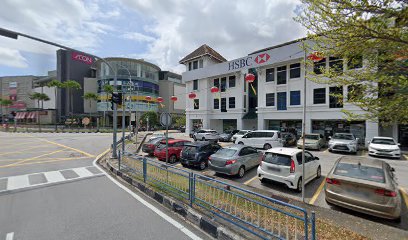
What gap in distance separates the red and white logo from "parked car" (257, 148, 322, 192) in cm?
1864

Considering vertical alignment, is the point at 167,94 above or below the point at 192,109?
above

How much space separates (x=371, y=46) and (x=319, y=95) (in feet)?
64.4

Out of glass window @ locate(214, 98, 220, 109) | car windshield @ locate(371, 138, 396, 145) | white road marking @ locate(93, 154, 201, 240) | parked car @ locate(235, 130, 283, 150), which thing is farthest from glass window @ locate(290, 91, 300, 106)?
white road marking @ locate(93, 154, 201, 240)

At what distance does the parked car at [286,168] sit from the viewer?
22.0 ft

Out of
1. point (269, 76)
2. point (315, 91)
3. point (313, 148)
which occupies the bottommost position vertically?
point (313, 148)

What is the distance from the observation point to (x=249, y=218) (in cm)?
395

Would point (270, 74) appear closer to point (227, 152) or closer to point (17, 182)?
point (227, 152)

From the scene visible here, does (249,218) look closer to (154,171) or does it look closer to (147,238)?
(147,238)

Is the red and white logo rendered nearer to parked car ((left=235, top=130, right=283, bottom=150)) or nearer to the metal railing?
parked car ((left=235, top=130, right=283, bottom=150))

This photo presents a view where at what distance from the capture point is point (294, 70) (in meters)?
22.5

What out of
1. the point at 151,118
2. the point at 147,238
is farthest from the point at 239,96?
the point at 151,118

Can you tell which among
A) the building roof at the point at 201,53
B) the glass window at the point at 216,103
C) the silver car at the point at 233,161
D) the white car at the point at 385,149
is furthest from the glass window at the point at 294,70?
the silver car at the point at 233,161

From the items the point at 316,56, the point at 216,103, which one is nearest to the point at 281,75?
the point at 216,103

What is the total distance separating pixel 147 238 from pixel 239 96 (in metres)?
25.1
